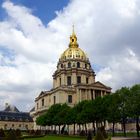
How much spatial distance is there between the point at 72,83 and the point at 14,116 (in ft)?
141

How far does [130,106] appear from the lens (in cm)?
7350

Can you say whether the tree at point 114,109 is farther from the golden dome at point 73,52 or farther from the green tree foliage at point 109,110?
the golden dome at point 73,52

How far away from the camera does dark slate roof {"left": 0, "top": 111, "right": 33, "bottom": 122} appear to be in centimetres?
17625

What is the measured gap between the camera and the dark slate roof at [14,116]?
176 meters

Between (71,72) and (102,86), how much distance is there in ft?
45.7

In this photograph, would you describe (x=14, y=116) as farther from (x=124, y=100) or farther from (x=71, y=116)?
(x=124, y=100)

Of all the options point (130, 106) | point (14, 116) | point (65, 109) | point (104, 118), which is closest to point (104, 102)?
point (104, 118)

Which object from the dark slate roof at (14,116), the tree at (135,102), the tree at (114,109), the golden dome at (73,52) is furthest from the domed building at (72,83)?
the tree at (135,102)

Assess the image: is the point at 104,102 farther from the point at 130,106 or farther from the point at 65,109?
the point at 65,109

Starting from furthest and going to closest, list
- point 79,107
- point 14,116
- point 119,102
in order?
point 14,116 < point 79,107 < point 119,102

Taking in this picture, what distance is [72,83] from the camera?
15150cm

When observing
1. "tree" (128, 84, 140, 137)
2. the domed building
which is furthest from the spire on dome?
"tree" (128, 84, 140, 137)

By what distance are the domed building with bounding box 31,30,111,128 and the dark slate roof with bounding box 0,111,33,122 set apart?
1877 cm

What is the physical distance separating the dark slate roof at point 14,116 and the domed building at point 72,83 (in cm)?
1877
